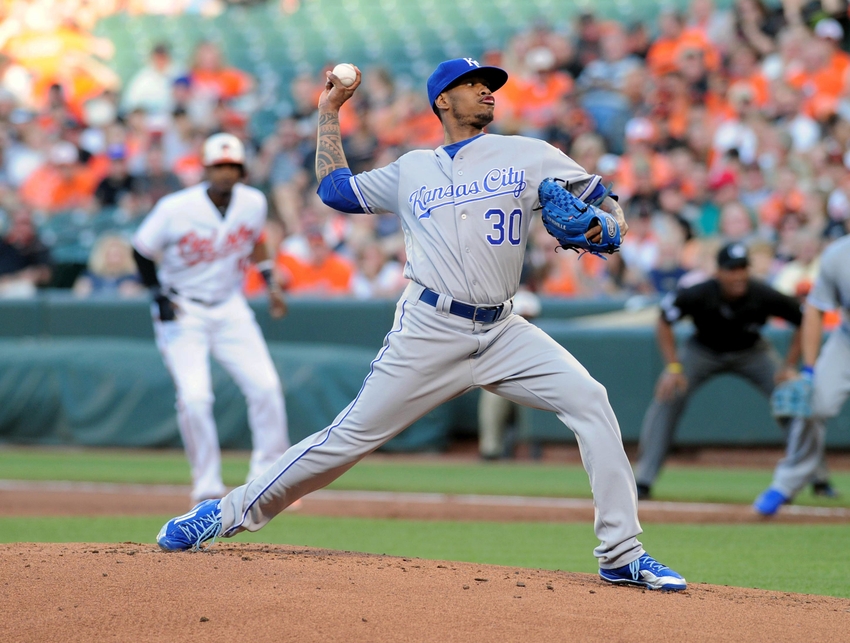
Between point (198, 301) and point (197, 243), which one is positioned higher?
point (197, 243)

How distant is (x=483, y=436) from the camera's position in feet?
39.7

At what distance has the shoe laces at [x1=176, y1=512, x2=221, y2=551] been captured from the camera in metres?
4.69

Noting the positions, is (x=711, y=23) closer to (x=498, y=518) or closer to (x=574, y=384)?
(x=498, y=518)

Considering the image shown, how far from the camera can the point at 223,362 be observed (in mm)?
7809

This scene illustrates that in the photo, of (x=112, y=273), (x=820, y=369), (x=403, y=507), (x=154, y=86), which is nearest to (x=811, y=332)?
(x=820, y=369)

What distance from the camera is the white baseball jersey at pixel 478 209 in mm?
4418

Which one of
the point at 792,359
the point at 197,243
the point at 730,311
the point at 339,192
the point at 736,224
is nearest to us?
the point at 339,192

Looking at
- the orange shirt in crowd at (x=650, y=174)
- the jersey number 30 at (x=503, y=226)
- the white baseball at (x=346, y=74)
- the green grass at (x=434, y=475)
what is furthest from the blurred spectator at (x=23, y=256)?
the jersey number 30 at (x=503, y=226)

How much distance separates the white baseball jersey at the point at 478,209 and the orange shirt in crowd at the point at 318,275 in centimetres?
939

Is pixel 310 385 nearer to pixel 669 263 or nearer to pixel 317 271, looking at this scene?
pixel 317 271

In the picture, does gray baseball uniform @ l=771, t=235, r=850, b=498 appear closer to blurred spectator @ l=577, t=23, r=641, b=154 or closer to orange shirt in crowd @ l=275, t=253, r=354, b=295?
orange shirt in crowd @ l=275, t=253, r=354, b=295

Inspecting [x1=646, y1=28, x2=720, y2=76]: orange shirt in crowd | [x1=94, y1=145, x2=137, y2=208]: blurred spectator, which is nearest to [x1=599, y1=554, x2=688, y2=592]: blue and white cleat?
[x1=646, y1=28, x2=720, y2=76]: orange shirt in crowd

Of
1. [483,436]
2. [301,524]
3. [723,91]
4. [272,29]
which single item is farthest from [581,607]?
[272,29]

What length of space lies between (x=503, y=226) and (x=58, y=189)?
577 inches
